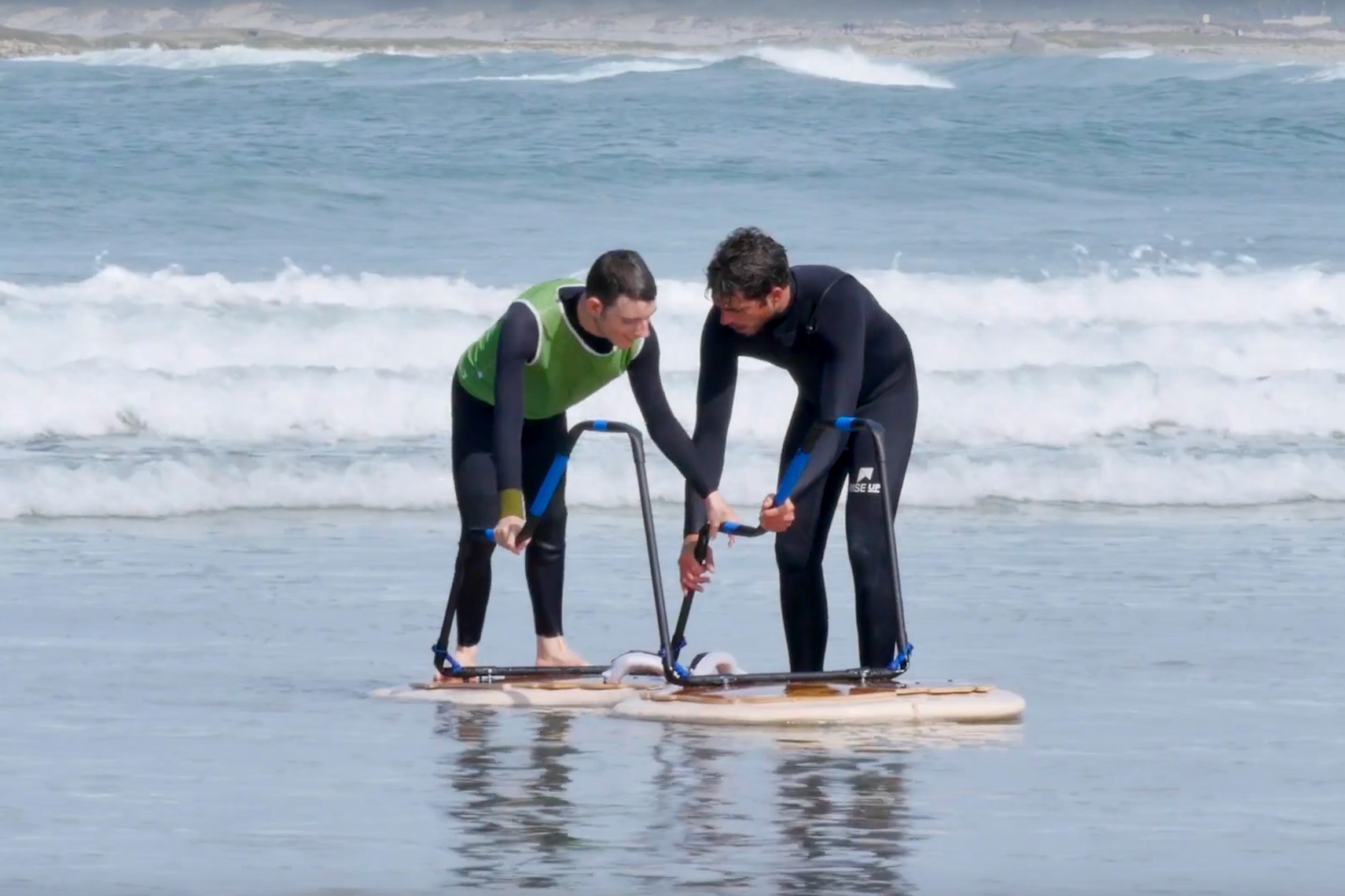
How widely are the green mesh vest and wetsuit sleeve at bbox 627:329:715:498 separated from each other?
1.9 inches

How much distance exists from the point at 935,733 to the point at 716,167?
2090cm

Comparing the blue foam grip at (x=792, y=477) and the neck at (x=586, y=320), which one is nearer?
the blue foam grip at (x=792, y=477)


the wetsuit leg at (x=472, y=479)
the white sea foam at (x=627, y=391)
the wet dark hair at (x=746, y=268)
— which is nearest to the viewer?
the wet dark hair at (x=746, y=268)

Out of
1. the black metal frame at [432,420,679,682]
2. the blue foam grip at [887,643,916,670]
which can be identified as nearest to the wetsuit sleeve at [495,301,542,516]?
the black metal frame at [432,420,679,682]

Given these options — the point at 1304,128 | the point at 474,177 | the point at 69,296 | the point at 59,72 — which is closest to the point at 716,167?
the point at 474,177

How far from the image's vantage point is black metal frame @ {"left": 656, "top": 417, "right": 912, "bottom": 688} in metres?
6.29

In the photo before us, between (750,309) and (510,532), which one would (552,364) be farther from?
(750,309)

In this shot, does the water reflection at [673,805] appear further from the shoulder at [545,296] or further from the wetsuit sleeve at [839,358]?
the shoulder at [545,296]

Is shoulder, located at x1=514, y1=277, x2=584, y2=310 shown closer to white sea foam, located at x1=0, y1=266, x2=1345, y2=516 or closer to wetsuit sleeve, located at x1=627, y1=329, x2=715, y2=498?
wetsuit sleeve, located at x1=627, y1=329, x2=715, y2=498

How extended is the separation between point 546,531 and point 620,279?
3.80 ft

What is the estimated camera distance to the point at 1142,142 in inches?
1154

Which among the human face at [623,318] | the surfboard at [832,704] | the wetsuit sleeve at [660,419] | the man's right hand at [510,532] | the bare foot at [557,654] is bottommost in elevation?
the surfboard at [832,704]

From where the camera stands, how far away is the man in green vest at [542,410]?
6312 millimetres

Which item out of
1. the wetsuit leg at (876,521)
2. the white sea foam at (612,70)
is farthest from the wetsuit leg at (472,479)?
the white sea foam at (612,70)
